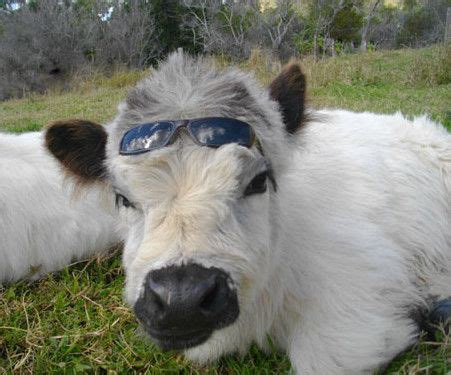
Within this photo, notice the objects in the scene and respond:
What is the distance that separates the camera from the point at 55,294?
3.72 metres

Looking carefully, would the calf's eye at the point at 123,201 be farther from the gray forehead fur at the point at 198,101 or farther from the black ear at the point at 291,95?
the black ear at the point at 291,95

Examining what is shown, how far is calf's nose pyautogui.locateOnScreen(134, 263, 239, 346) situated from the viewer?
1910 millimetres

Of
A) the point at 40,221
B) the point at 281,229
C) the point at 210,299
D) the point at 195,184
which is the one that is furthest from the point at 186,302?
the point at 40,221

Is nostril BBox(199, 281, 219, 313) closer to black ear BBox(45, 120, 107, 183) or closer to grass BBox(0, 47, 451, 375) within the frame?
grass BBox(0, 47, 451, 375)

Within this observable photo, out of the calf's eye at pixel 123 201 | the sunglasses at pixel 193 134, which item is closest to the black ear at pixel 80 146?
the calf's eye at pixel 123 201

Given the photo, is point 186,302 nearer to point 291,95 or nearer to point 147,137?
point 147,137

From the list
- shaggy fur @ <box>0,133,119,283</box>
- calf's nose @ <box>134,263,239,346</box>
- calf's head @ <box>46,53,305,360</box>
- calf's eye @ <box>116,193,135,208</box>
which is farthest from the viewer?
shaggy fur @ <box>0,133,119,283</box>

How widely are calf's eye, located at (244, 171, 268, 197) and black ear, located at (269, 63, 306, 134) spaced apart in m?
0.51

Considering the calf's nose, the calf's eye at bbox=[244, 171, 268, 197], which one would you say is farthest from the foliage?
the calf's nose

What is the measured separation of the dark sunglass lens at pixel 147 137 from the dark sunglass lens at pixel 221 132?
0.40 feet

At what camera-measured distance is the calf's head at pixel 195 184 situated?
2014 mm

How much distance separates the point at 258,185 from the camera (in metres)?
2.50

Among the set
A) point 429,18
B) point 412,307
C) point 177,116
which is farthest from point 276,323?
point 429,18

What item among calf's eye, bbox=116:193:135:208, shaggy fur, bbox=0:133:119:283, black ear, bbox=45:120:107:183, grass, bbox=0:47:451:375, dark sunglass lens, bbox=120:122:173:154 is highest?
dark sunglass lens, bbox=120:122:173:154
